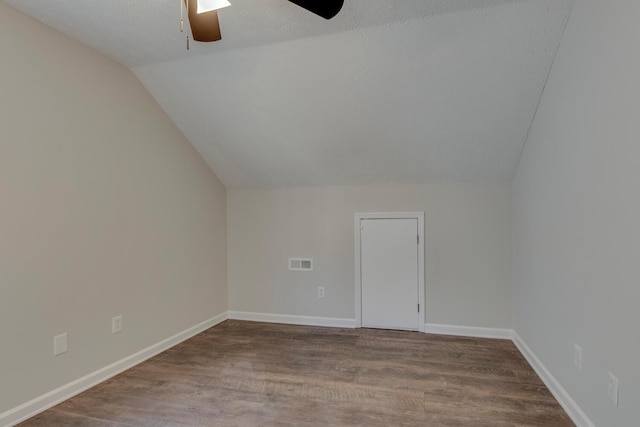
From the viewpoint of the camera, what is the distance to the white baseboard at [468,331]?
341 centimetres

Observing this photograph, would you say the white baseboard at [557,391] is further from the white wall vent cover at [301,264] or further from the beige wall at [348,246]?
the white wall vent cover at [301,264]

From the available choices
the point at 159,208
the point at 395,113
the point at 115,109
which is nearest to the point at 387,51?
the point at 395,113

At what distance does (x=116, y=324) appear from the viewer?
108 inches

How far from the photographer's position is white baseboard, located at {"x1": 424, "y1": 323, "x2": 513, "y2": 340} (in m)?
3.41

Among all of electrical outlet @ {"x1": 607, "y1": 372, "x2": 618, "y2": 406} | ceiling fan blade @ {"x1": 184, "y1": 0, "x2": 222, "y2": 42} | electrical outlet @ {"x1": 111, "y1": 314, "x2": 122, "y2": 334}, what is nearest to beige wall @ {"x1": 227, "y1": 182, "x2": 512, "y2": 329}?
electrical outlet @ {"x1": 111, "y1": 314, "x2": 122, "y2": 334}

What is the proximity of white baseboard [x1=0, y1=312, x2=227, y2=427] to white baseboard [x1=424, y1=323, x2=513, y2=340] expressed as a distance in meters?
2.46

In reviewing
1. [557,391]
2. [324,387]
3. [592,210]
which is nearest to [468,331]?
[557,391]

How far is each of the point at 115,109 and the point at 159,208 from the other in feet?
2.93

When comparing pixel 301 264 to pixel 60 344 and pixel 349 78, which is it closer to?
pixel 349 78

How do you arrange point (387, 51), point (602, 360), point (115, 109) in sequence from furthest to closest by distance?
point (115, 109)
point (387, 51)
point (602, 360)

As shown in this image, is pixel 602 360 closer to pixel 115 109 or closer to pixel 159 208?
pixel 159 208

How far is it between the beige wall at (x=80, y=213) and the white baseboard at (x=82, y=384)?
48 mm

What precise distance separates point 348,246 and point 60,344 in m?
2.58

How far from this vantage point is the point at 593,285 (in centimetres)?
180
